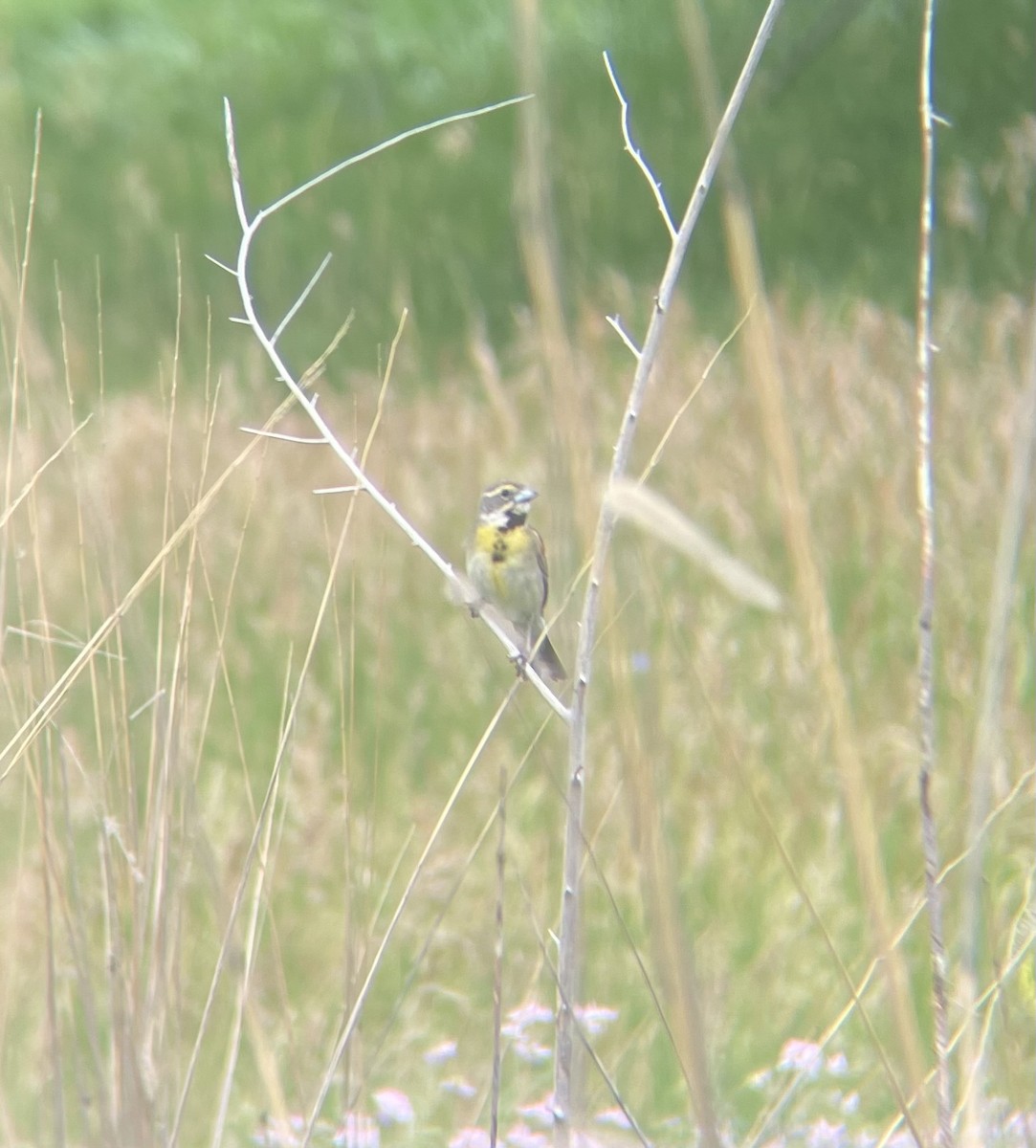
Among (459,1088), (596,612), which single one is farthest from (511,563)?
(596,612)

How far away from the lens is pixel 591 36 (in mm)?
8914

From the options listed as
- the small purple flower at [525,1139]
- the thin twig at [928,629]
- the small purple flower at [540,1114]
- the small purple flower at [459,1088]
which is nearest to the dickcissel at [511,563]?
the small purple flower at [459,1088]

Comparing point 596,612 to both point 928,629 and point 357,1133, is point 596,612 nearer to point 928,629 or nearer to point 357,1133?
point 928,629

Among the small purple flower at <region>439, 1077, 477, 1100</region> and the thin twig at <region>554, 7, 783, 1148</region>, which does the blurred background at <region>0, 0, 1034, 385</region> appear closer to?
the small purple flower at <region>439, 1077, 477, 1100</region>

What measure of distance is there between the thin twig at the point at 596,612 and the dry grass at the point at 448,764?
6 cm

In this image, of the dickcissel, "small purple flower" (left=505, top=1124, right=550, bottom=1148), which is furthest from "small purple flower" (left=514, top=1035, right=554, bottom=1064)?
the dickcissel

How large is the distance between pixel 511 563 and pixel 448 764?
0.66m

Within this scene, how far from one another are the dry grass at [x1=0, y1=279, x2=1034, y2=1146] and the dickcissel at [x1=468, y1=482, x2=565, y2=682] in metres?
0.23

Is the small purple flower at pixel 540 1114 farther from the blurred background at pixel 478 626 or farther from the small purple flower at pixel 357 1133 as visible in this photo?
the small purple flower at pixel 357 1133

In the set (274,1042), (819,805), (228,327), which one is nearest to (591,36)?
(228,327)

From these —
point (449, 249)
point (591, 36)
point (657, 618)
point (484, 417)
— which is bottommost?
point (657, 618)

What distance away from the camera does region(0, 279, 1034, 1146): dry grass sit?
186cm

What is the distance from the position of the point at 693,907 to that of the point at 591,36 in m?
6.28

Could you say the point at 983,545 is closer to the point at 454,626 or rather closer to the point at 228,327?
the point at 454,626
